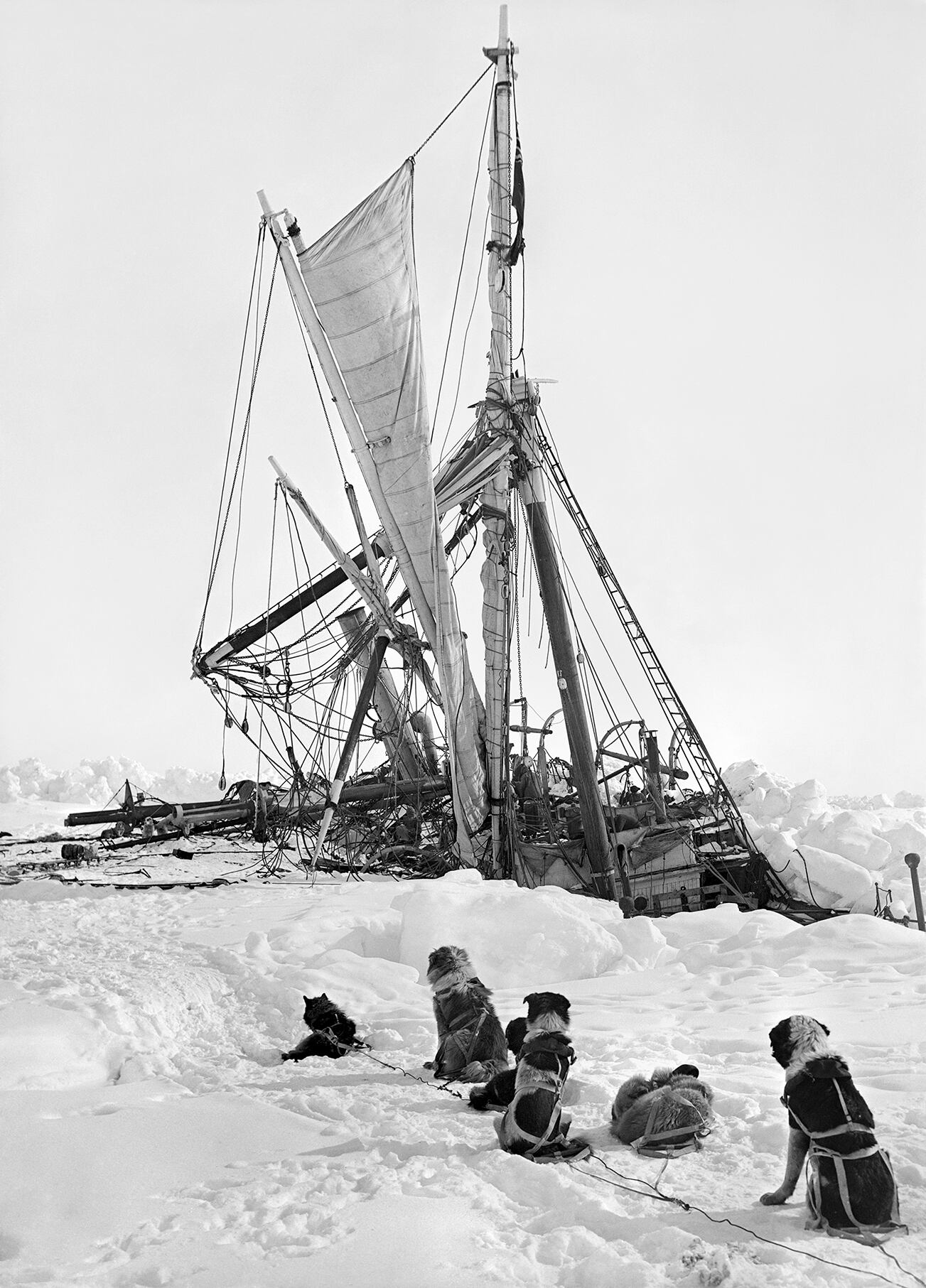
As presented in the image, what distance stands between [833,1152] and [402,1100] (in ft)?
7.36

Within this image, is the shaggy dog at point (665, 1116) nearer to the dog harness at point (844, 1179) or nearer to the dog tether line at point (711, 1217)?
the dog tether line at point (711, 1217)

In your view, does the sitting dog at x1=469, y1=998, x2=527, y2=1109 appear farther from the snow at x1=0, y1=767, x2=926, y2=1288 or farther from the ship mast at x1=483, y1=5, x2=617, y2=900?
the ship mast at x1=483, y1=5, x2=617, y2=900

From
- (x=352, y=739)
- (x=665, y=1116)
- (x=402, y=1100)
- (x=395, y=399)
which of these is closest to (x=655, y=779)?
(x=352, y=739)

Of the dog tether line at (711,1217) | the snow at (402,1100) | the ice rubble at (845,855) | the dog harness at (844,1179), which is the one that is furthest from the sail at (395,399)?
the dog harness at (844,1179)

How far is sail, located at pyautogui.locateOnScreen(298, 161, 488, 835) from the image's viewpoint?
16.4m

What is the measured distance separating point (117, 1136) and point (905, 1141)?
297 centimetres

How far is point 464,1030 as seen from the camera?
480cm

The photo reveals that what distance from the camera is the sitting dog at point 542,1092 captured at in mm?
3561

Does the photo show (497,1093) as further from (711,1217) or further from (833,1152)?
(833,1152)

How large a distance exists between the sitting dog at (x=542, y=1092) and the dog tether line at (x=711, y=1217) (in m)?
0.11

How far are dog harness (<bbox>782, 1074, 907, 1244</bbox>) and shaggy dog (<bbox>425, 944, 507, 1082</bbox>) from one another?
2028 mm

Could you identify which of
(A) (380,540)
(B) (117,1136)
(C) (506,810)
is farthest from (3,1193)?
(A) (380,540)

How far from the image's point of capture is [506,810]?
51.7ft

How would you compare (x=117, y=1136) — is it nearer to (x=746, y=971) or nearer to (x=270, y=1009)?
(x=270, y=1009)
